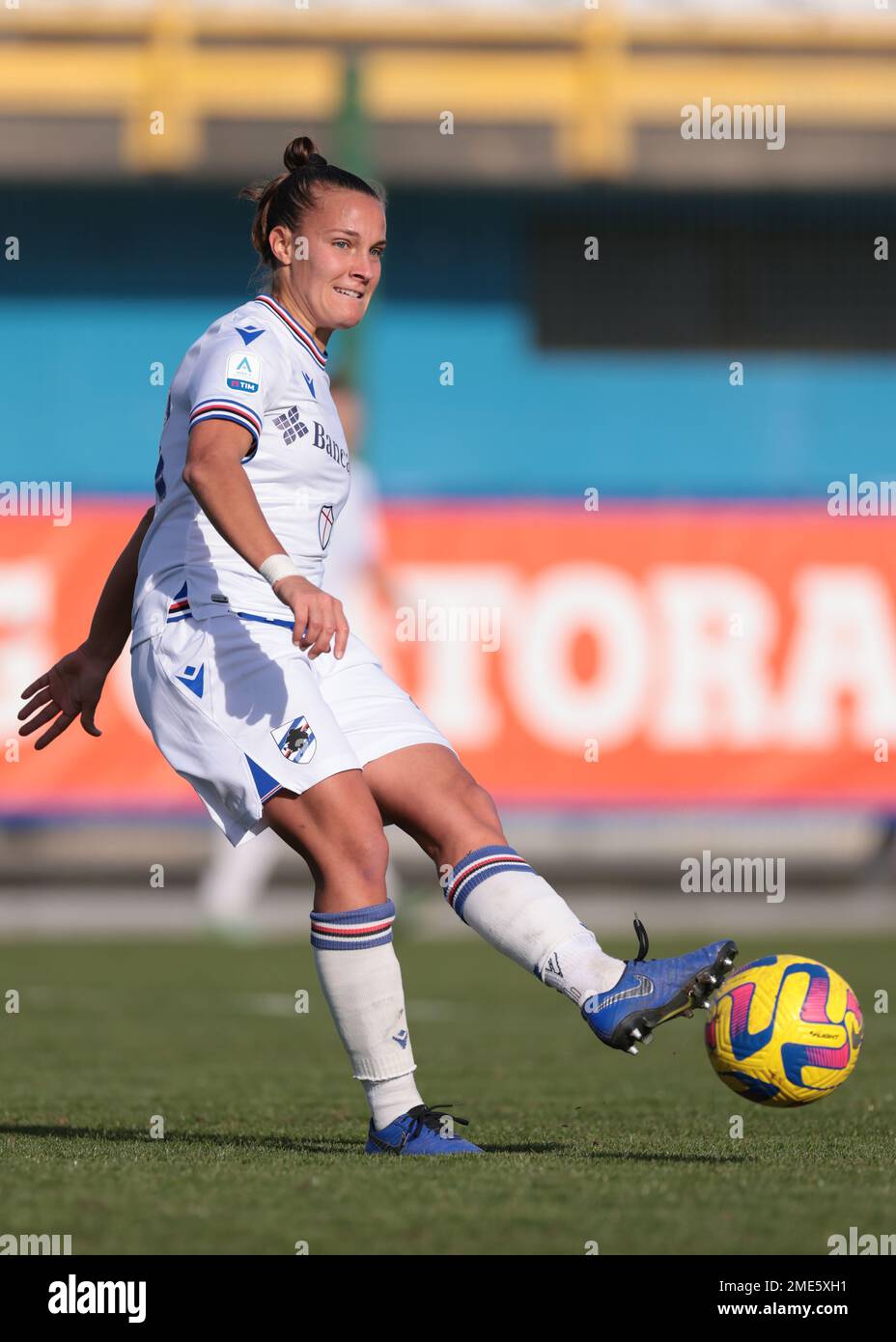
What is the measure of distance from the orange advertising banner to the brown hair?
26.6 feet

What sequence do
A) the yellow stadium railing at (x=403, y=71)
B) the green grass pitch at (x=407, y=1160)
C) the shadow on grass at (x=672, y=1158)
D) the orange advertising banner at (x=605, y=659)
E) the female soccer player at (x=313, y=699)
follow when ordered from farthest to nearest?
the yellow stadium railing at (x=403, y=71) → the orange advertising banner at (x=605, y=659) → the shadow on grass at (x=672, y=1158) → the female soccer player at (x=313, y=699) → the green grass pitch at (x=407, y=1160)

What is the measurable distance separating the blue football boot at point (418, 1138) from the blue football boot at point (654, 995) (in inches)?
18.3

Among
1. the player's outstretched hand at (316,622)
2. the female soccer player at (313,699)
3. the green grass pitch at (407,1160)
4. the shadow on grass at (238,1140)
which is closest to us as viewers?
the green grass pitch at (407,1160)

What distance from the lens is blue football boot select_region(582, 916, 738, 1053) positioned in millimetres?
4770

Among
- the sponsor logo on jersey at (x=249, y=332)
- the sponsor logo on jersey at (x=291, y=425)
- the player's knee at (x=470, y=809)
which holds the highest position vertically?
the sponsor logo on jersey at (x=249, y=332)

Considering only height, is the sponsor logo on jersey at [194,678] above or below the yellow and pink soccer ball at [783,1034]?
above

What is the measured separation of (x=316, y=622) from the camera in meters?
4.56

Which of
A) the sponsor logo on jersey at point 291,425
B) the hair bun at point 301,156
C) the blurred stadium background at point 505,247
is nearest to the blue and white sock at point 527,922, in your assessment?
the sponsor logo on jersey at point 291,425

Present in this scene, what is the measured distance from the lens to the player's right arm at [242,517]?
15.0 feet

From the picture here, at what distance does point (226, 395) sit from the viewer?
16.1 ft

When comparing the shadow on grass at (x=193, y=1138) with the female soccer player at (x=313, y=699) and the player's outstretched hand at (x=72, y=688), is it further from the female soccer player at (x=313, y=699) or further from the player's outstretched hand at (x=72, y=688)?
the player's outstretched hand at (x=72, y=688)

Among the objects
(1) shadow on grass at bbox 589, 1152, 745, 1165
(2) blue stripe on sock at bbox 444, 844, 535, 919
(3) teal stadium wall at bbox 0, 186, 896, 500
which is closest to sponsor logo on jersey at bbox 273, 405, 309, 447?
(2) blue stripe on sock at bbox 444, 844, 535, 919
